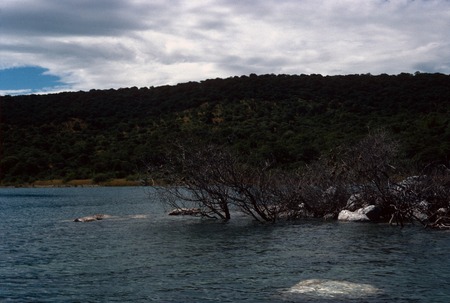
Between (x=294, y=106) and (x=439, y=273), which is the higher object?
(x=294, y=106)

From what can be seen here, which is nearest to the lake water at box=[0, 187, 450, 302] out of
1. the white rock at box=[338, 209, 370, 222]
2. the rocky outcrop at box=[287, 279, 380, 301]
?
the rocky outcrop at box=[287, 279, 380, 301]

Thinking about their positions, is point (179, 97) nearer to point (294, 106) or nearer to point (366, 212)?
point (294, 106)

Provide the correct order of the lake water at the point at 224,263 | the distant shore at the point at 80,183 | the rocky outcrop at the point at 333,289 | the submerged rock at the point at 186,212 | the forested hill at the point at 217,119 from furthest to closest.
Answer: the distant shore at the point at 80,183 < the forested hill at the point at 217,119 < the submerged rock at the point at 186,212 < the lake water at the point at 224,263 < the rocky outcrop at the point at 333,289

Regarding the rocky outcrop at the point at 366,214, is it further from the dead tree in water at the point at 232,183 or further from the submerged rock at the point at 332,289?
the submerged rock at the point at 332,289

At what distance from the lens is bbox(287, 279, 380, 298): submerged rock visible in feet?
57.5

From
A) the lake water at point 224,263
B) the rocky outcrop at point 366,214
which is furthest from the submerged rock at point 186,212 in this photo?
the rocky outcrop at point 366,214

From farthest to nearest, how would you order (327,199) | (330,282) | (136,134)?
(136,134)
(327,199)
(330,282)

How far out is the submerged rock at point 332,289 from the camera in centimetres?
1752

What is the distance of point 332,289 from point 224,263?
20.9 feet

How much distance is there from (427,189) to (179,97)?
368 feet

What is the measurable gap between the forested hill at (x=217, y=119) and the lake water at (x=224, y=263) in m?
43.7

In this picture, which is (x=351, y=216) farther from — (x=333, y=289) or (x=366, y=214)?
(x=333, y=289)

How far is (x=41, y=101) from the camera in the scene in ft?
477

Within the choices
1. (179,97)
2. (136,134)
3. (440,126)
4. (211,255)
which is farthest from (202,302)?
(179,97)
